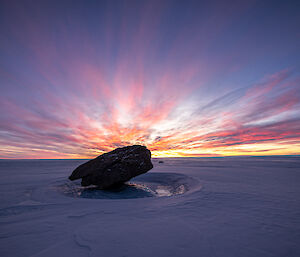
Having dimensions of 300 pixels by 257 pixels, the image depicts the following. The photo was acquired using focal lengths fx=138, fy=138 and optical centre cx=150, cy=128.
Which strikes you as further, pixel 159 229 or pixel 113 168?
pixel 113 168

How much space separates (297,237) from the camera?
2355 millimetres

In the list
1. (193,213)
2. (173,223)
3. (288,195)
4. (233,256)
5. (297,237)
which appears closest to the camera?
(233,256)

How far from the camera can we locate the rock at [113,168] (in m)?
7.27

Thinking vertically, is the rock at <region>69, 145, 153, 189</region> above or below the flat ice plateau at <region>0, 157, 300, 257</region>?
above

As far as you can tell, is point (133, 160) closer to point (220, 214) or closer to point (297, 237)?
point (220, 214)

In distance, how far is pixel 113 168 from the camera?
749 centimetres

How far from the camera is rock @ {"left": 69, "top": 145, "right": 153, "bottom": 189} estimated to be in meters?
7.27

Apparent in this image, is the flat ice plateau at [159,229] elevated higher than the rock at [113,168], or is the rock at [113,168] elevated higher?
the rock at [113,168]

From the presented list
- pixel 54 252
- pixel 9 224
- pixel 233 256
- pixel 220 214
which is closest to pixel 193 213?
pixel 220 214

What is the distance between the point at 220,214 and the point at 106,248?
2636 mm

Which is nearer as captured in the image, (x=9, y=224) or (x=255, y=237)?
(x=255, y=237)

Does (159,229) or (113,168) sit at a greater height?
(113,168)

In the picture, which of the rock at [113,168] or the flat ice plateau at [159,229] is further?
the rock at [113,168]

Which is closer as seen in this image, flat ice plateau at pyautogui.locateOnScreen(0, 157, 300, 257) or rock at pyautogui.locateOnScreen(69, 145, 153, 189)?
flat ice plateau at pyautogui.locateOnScreen(0, 157, 300, 257)
